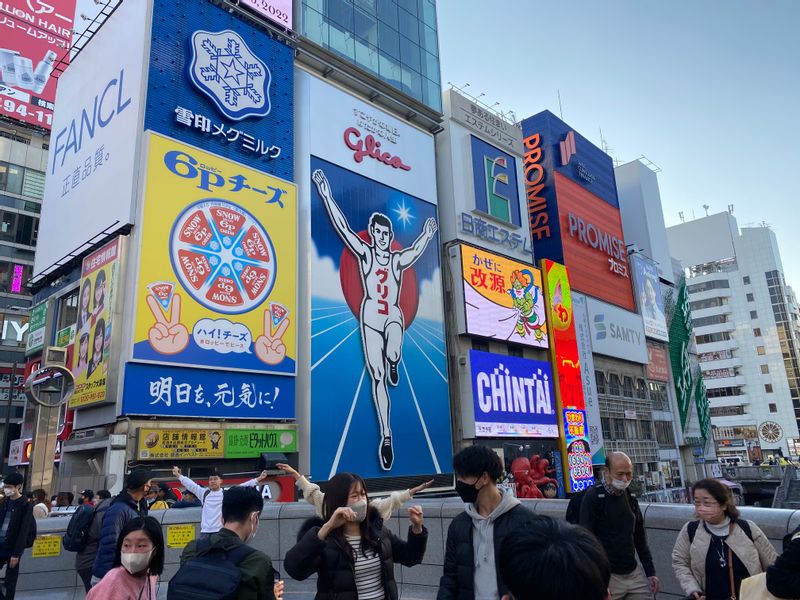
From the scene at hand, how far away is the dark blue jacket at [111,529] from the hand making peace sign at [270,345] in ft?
50.4

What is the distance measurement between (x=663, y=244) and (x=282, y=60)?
39.3 metres

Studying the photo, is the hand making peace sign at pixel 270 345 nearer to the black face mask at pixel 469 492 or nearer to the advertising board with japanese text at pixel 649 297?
the black face mask at pixel 469 492

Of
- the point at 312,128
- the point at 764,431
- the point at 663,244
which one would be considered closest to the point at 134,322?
the point at 312,128

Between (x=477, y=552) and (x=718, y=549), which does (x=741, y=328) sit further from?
(x=477, y=552)

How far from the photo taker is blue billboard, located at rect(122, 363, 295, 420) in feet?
59.2

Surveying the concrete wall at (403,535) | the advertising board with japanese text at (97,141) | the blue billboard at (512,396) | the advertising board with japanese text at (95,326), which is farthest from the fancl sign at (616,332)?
the concrete wall at (403,535)

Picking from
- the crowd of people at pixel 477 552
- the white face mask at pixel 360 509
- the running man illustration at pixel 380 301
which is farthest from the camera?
the running man illustration at pixel 380 301

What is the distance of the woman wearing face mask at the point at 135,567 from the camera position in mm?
3363

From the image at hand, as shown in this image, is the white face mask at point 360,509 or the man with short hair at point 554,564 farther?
the white face mask at point 360,509

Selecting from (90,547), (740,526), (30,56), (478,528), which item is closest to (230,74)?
(90,547)

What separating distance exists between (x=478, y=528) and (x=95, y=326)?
18854mm

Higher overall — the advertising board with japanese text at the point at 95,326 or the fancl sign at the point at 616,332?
the fancl sign at the point at 616,332

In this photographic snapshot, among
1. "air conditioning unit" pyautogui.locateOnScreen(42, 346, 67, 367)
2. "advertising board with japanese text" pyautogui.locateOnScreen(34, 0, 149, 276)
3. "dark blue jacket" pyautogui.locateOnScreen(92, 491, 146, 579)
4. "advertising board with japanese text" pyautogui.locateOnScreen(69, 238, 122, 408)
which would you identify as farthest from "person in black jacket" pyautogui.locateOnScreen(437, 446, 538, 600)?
"air conditioning unit" pyautogui.locateOnScreen(42, 346, 67, 367)

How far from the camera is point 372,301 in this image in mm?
25422
